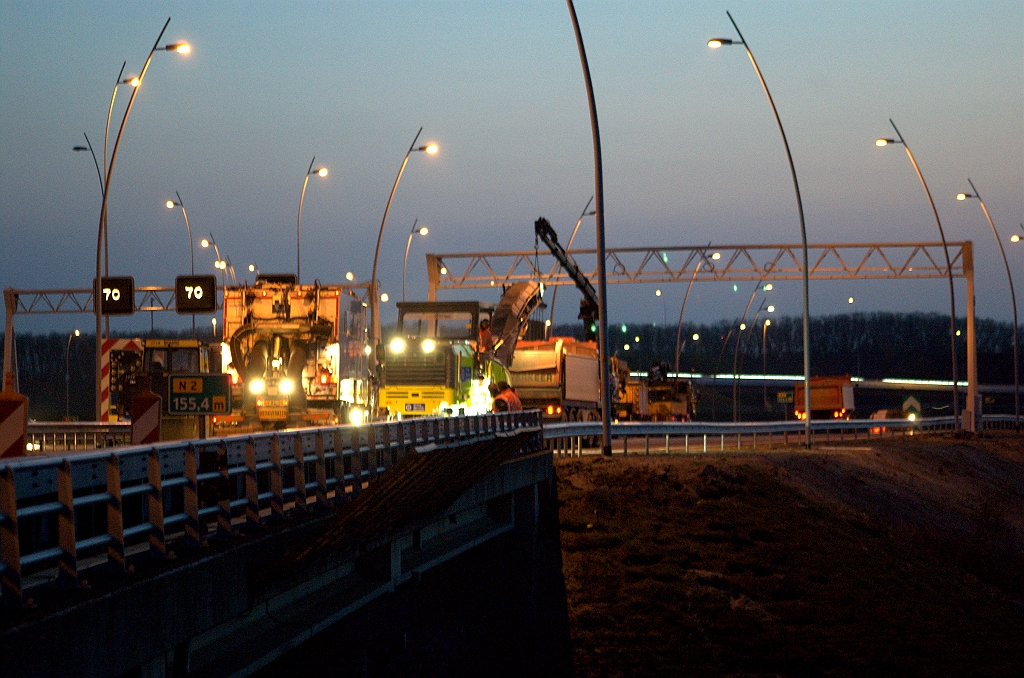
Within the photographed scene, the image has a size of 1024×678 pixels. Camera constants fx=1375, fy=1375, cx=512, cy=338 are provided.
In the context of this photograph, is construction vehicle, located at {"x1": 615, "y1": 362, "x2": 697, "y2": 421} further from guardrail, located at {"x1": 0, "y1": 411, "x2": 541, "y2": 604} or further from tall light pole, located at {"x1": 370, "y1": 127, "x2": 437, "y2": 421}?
guardrail, located at {"x1": 0, "y1": 411, "x2": 541, "y2": 604}

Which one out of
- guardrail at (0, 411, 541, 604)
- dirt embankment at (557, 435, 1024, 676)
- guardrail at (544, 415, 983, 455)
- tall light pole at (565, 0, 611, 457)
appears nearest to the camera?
guardrail at (0, 411, 541, 604)

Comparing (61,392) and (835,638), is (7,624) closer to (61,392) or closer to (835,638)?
(835,638)

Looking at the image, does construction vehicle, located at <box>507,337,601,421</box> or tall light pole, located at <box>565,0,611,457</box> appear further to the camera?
construction vehicle, located at <box>507,337,601,421</box>

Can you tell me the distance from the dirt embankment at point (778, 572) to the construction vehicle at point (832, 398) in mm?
48232

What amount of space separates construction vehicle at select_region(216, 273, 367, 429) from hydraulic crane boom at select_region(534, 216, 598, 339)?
74.6ft

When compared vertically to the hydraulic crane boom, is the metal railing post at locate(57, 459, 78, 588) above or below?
below

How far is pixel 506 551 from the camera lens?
21.7 m

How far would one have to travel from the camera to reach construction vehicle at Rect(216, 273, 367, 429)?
29.0 metres

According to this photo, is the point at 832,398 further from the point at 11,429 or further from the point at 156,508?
the point at 156,508

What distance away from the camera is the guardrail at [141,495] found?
772 centimetres

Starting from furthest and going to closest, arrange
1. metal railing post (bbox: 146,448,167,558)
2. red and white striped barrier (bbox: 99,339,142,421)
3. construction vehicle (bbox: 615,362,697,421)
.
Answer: construction vehicle (bbox: 615,362,697,421) → red and white striped barrier (bbox: 99,339,142,421) → metal railing post (bbox: 146,448,167,558)

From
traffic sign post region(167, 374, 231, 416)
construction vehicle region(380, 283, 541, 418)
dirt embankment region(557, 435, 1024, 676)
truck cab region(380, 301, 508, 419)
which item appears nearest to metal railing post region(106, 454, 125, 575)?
traffic sign post region(167, 374, 231, 416)

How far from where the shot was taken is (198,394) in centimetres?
1399

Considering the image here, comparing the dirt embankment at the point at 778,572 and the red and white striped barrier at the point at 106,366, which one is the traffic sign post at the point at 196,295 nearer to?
the dirt embankment at the point at 778,572
